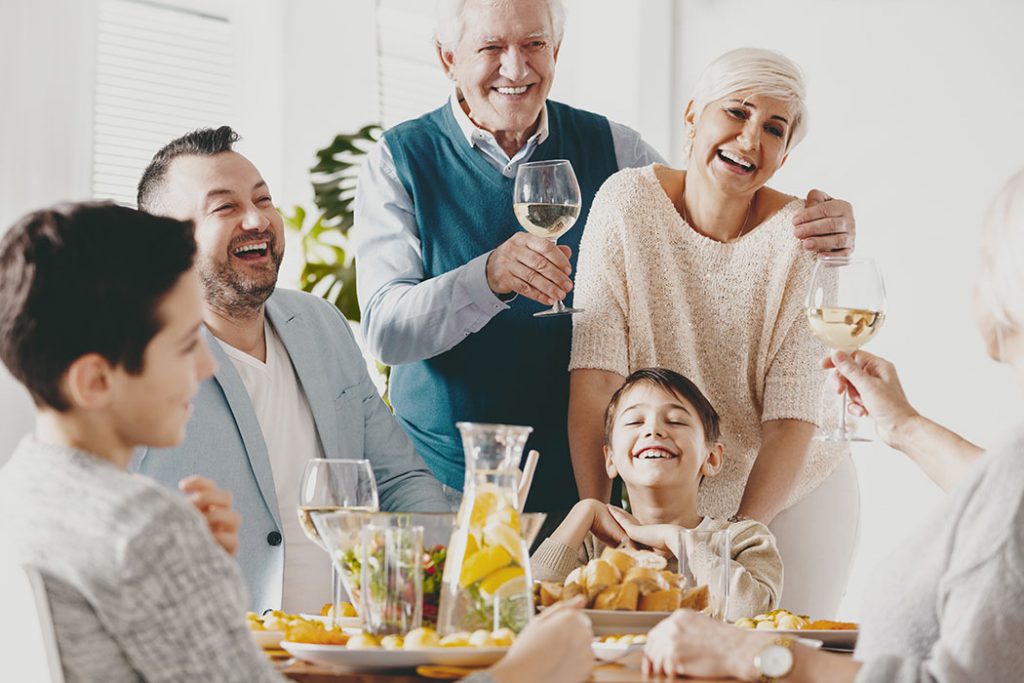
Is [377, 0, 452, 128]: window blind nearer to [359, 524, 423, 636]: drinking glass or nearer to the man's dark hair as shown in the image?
the man's dark hair

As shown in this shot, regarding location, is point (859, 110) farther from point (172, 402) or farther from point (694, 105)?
point (172, 402)

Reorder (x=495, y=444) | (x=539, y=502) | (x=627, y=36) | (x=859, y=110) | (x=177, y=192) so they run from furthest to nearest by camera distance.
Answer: (x=627, y=36) → (x=859, y=110) → (x=539, y=502) → (x=177, y=192) → (x=495, y=444)

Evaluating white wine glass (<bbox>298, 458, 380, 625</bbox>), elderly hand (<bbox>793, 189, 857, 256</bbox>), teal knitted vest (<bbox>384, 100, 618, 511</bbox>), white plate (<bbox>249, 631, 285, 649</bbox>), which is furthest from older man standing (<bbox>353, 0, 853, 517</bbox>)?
white plate (<bbox>249, 631, 285, 649</bbox>)

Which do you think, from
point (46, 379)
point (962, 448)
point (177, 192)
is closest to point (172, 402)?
point (46, 379)

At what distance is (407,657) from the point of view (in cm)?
131

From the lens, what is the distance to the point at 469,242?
2834mm

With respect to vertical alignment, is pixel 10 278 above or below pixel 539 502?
above

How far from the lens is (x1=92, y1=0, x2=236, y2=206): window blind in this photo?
4.50 metres

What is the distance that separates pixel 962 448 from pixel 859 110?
11.5 feet

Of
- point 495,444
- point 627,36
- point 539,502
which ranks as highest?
point 627,36

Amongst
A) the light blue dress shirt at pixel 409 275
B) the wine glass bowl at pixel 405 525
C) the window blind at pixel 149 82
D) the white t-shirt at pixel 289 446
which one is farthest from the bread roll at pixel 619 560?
the window blind at pixel 149 82

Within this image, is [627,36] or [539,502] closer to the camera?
[539,502]

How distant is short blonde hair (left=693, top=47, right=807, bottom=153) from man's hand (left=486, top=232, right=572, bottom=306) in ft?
1.49

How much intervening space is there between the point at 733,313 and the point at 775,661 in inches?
49.8
